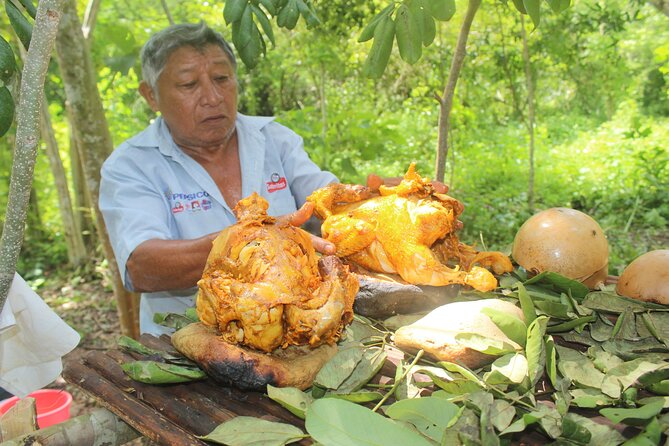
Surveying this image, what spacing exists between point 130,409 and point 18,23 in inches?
37.7

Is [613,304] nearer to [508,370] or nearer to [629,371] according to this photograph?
[629,371]

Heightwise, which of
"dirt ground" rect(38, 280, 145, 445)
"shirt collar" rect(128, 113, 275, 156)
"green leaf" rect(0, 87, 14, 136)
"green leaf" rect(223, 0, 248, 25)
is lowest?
"dirt ground" rect(38, 280, 145, 445)

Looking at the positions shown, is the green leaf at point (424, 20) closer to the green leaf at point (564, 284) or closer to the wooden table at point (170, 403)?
the green leaf at point (564, 284)

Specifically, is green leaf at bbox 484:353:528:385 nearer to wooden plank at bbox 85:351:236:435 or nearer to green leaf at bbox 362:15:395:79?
wooden plank at bbox 85:351:236:435

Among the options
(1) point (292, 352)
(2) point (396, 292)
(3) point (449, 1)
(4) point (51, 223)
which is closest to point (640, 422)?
(2) point (396, 292)

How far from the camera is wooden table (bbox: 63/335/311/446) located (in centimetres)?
126

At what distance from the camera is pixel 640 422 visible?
1.12m

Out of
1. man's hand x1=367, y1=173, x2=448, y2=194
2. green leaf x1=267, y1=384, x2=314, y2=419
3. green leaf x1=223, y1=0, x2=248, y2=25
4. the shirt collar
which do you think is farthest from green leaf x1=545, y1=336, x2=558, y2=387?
the shirt collar

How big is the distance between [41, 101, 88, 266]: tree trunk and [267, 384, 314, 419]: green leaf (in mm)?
4933

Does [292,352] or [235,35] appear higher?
[235,35]

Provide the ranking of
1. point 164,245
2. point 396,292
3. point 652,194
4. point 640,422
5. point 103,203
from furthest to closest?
point 652,194, point 103,203, point 164,245, point 396,292, point 640,422

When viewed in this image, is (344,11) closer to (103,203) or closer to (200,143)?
(200,143)

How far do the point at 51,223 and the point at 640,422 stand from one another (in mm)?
7932

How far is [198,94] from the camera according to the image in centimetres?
243
